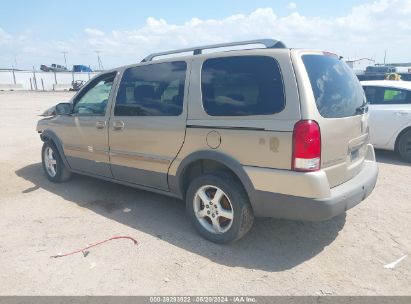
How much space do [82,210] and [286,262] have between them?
8.99 ft

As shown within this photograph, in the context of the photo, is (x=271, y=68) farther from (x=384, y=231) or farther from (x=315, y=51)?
(x=384, y=231)

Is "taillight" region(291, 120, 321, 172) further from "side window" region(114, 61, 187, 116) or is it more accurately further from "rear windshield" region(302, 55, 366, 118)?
"side window" region(114, 61, 187, 116)

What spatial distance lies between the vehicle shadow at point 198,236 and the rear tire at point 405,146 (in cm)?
328

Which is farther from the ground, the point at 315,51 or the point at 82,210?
the point at 315,51

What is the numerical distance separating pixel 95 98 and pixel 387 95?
558 cm

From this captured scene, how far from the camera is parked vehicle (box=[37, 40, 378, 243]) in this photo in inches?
116

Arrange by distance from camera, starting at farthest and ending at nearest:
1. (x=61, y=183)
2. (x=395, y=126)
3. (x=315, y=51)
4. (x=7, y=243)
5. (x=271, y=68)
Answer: (x=395, y=126), (x=61, y=183), (x=7, y=243), (x=315, y=51), (x=271, y=68)

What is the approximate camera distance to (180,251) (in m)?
3.48

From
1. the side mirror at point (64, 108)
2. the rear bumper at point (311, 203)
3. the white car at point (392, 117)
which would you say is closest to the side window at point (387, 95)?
the white car at point (392, 117)

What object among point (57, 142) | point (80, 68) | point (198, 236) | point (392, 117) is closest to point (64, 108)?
point (57, 142)

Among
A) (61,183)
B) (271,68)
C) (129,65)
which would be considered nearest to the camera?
(271,68)

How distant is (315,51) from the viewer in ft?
10.9

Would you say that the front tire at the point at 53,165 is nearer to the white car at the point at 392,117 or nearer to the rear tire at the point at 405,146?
the white car at the point at 392,117

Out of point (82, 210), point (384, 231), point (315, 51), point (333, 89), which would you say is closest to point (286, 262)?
point (384, 231)
